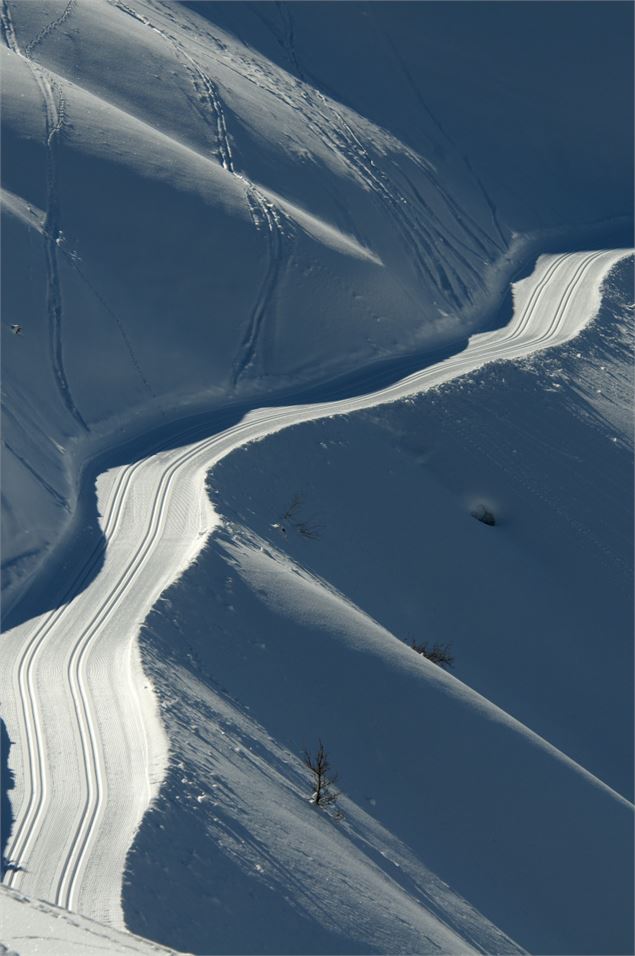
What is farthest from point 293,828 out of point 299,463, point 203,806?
point 299,463

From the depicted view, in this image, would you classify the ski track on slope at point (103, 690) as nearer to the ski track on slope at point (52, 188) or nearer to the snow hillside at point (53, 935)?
the snow hillside at point (53, 935)

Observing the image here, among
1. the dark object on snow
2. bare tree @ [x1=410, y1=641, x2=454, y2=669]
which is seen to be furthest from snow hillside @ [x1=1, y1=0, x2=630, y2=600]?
bare tree @ [x1=410, y1=641, x2=454, y2=669]

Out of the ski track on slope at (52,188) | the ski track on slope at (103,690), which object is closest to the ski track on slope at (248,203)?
the ski track on slope at (103,690)

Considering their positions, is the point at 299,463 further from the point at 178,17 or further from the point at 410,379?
the point at 178,17

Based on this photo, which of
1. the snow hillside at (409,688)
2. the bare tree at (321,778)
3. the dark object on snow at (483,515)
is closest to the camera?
the snow hillside at (409,688)

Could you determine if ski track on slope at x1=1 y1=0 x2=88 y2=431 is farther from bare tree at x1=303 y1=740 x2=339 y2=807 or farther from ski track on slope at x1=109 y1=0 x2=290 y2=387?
bare tree at x1=303 y1=740 x2=339 y2=807

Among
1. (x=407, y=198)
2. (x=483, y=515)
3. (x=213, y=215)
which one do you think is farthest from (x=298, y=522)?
(x=407, y=198)
